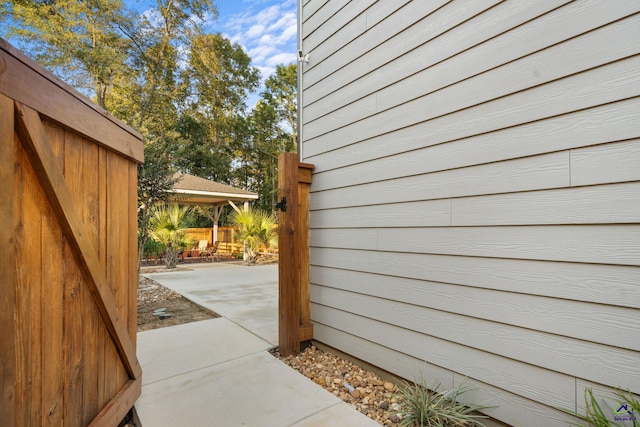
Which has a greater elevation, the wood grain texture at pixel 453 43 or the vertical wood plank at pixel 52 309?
the wood grain texture at pixel 453 43

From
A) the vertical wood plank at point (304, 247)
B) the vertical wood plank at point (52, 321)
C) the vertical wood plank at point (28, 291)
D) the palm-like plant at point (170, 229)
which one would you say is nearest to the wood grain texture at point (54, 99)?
the vertical wood plank at point (28, 291)

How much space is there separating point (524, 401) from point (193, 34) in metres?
17.2

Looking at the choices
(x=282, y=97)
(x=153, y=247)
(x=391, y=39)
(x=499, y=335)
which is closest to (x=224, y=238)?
(x=153, y=247)

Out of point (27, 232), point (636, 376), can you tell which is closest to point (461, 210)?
point (636, 376)

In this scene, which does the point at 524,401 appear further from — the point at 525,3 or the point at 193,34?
the point at 193,34

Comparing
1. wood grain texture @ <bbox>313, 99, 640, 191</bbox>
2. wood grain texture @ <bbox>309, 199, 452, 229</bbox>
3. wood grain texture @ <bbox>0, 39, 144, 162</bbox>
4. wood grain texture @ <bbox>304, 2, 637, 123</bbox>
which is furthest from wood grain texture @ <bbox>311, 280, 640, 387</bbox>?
wood grain texture @ <bbox>0, 39, 144, 162</bbox>

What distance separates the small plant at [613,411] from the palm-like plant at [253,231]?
8.76m

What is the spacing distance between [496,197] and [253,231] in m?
8.40

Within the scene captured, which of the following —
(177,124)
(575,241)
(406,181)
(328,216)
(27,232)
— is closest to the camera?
(27,232)

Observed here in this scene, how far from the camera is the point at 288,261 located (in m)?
2.66

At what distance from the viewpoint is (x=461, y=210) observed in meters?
1.79

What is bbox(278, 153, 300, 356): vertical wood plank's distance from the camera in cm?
264

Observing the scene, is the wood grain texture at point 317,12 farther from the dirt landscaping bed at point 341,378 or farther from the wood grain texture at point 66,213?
the dirt landscaping bed at point 341,378

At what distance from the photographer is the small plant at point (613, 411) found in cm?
117
